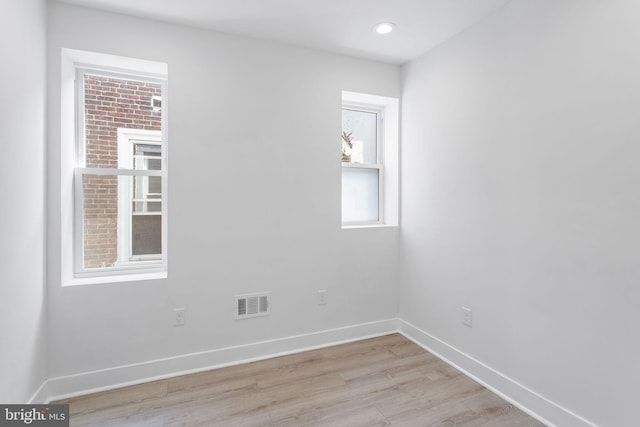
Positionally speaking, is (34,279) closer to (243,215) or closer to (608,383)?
(243,215)

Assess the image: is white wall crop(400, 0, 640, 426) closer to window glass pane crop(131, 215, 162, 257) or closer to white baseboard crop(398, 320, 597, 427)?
white baseboard crop(398, 320, 597, 427)

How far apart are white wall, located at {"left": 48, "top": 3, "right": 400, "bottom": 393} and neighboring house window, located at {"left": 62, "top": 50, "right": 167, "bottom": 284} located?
0.17 metres

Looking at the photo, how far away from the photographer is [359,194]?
123 inches

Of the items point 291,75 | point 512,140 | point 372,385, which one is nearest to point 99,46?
point 291,75

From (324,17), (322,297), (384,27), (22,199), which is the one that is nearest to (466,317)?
(322,297)

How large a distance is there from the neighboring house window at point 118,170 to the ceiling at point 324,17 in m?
0.42

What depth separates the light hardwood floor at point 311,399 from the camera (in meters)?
1.81

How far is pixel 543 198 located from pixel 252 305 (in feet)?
7.00

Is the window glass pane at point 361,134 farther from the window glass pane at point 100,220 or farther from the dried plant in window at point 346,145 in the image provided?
the window glass pane at point 100,220

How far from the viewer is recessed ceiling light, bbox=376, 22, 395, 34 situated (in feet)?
7.40

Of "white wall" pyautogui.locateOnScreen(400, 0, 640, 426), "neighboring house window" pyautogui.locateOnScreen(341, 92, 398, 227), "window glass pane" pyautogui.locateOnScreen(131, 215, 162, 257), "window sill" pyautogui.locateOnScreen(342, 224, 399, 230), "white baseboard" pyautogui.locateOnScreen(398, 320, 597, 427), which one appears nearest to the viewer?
"white wall" pyautogui.locateOnScreen(400, 0, 640, 426)

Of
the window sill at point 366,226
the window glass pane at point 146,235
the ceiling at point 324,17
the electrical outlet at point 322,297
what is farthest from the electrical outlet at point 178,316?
the ceiling at point 324,17

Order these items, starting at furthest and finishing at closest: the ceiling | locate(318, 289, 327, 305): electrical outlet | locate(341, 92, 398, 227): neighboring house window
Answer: locate(341, 92, 398, 227): neighboring house window < locate(318, 289, 327, 305): electrical outlet < the ceiling

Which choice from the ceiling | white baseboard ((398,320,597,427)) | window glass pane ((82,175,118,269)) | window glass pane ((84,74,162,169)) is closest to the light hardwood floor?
white baseboard ((398,320,597,427))
